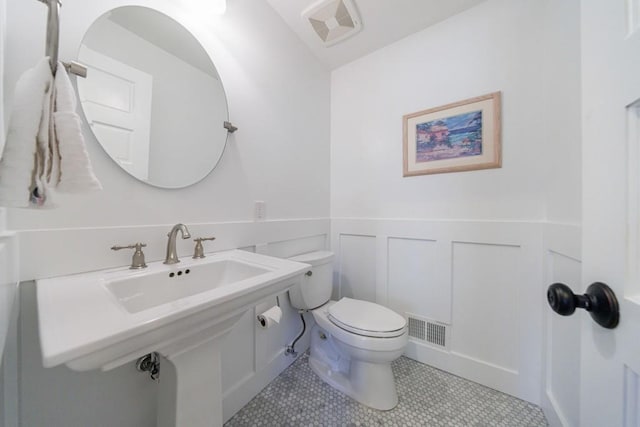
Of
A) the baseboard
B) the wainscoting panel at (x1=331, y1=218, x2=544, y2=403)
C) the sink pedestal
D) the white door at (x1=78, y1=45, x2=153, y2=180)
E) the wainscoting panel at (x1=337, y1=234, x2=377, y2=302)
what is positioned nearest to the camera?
the sink pedestal

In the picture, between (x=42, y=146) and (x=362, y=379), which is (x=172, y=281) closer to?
(x=42, y=146)

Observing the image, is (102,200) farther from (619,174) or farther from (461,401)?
(461,401)

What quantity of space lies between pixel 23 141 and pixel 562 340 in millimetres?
1721

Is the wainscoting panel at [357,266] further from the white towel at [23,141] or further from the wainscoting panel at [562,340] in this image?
the white towel at [23,141]

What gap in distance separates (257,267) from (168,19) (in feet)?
3.49

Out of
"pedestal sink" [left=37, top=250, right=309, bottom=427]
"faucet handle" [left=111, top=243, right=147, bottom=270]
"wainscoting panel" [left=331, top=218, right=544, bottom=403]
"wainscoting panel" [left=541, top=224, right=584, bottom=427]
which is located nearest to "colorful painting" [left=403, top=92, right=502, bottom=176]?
"wainscoting panel" [left=331, top=218, right=544, bottom=403]

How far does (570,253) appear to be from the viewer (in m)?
0.83

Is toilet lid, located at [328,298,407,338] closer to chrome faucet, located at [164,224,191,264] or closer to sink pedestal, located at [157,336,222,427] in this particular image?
sink pedestal, located at [157,336,222,427]

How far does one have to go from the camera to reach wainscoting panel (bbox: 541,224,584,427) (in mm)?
799

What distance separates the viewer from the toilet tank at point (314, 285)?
134 cm

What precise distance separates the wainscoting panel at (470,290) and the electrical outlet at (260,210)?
790 mm

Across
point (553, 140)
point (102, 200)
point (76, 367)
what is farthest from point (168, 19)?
point (553, 140)

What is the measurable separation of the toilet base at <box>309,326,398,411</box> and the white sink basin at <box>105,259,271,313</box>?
0.83 metres

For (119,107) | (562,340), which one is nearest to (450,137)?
(562,340)
